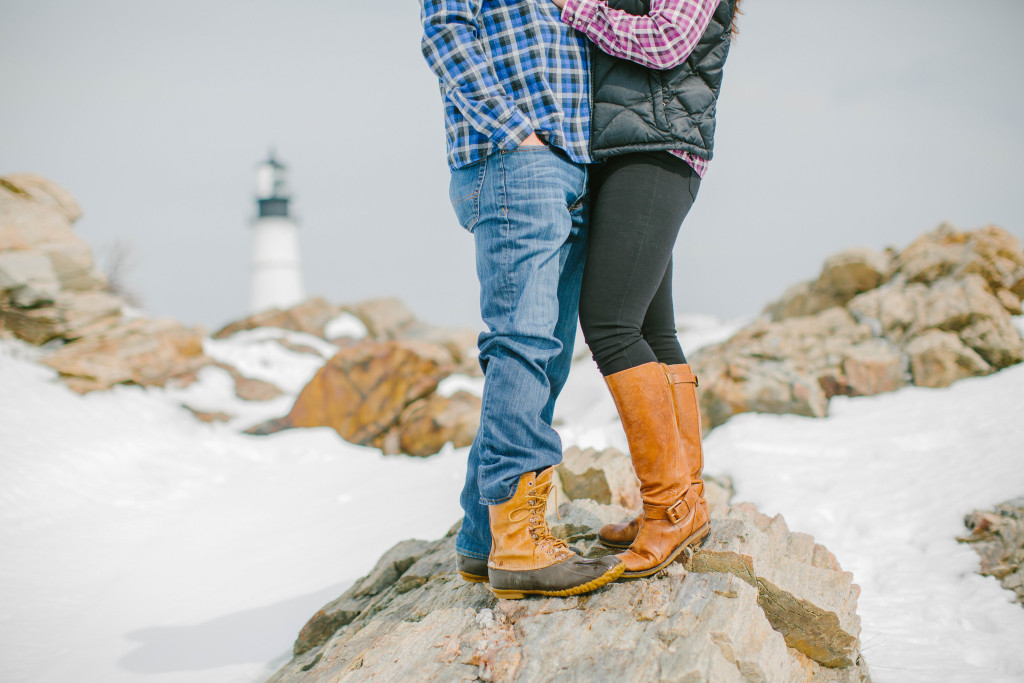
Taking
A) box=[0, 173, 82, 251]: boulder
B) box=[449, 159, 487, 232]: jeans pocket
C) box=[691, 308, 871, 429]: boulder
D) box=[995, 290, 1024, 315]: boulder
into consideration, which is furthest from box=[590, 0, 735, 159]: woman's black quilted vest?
box=[0, 173, 82, 251]: boulder

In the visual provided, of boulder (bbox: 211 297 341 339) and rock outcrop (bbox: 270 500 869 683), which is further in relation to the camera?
boulder (bbox: 211 297 341 339)

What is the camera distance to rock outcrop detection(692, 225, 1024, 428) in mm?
7199

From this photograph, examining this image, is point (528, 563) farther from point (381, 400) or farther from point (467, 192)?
point (381, 400)

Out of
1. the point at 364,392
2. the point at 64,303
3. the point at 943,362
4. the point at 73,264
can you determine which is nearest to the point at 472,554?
the point at 943,362

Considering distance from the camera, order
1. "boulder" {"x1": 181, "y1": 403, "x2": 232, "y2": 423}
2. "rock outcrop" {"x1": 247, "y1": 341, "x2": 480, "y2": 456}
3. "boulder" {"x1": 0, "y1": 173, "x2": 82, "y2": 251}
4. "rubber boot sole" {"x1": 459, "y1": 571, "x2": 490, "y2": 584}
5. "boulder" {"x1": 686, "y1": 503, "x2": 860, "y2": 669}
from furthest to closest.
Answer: "boulder" {"x1": 181, "y1": 403, "x2": 232, "y2": 423}
"boulder" {"x1": 0, "y1": 173, "x2": 82, "y2": 251}
"rock outcrop" {"x1": 247, "y1": 341, "x2": 480, "y2": 456}
"rubber boot sole" {"x1": 459, "y1": 571, "x2": 490, "y2": 584}
"boulder" {"x1": 686, "y1": 503, "x2": 860, "y2": 669}

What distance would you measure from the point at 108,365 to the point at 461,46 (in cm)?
918

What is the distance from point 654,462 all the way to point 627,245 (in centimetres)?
74

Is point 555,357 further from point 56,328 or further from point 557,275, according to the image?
point 56,328

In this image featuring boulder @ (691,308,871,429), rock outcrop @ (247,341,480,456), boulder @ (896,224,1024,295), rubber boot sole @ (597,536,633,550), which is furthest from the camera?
rock outcrop @ (247,341,480,456)

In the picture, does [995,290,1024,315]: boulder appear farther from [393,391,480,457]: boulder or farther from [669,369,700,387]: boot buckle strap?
[669,369,700,387]: boot buckle strap

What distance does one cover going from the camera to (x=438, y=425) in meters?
8.28

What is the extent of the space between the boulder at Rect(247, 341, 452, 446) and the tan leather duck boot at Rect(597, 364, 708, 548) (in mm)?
6799

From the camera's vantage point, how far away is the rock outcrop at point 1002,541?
11.5 ft

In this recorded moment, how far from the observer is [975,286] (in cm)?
809
